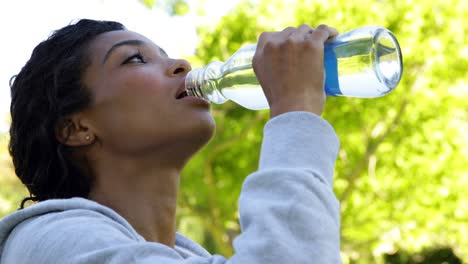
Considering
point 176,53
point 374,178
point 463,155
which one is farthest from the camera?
point 374,178

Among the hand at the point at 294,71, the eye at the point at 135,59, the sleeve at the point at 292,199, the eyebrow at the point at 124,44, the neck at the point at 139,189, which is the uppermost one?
the hand at the point at 294,71

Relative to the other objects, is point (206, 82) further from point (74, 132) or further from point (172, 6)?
point (172, 6)

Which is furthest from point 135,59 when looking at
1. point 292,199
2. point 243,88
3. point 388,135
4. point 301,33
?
point 388,135

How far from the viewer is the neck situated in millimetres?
1590

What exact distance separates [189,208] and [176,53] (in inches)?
110

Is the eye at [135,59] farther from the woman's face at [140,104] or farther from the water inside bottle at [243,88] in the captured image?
the water inside bottle at [243,88]

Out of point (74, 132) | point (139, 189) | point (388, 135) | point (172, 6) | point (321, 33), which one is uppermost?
point (321, 33)

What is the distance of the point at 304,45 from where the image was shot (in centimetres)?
119

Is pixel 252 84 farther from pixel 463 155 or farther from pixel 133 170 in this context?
pixel 463 155

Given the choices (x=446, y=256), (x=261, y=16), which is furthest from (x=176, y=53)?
(x=446, y=256)

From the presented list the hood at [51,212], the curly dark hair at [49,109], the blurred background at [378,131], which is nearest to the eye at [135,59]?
the curly dark hair at [49,109]

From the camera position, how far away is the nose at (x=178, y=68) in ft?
5.31

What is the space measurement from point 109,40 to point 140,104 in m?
0.25

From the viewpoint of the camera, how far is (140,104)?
1542mm
